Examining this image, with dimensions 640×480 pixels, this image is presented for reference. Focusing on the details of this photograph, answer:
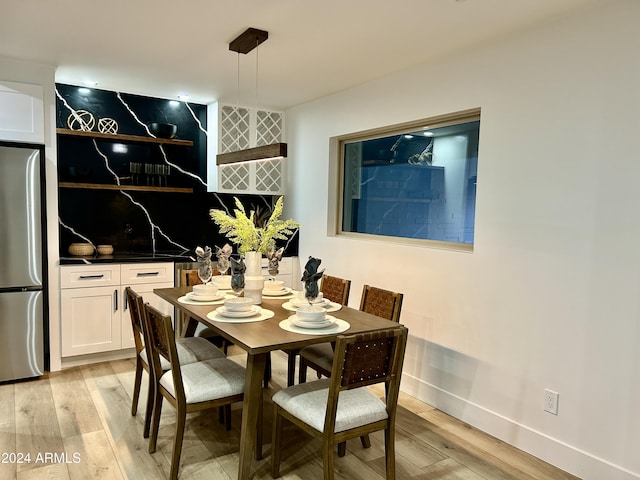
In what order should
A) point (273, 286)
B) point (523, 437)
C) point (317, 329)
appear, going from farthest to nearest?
point (273, 286), point (523, 437), point (317, 329)

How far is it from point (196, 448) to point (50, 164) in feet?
8.39

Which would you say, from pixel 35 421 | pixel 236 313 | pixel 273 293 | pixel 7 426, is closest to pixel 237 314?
pixel 236 313

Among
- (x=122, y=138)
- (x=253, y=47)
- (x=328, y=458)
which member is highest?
(x=253, y=47)

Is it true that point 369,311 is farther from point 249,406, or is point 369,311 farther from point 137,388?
point 137,388

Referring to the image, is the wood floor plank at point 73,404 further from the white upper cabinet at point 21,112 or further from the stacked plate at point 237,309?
the white upper cabinet at point 21,112

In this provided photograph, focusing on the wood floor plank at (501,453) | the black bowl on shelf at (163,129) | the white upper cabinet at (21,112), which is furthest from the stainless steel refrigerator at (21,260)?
the wood floor plank at (501,453)

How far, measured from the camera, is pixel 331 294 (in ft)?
11.7

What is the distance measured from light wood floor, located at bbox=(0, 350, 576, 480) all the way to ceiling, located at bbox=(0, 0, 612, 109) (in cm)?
A: 244

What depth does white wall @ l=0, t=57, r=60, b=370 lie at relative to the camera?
3654mm

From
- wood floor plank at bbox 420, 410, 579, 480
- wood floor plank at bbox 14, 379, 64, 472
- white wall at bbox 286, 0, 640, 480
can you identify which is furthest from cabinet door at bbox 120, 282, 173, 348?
wood floor plank at bbox 420, 410, 579, 480

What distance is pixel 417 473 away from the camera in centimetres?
255

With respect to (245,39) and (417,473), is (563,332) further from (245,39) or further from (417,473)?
(245,39)

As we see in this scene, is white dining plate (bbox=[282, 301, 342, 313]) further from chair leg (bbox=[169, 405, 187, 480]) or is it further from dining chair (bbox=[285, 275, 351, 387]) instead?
→ chair leg (bbox=[169, 405, 187, 480])

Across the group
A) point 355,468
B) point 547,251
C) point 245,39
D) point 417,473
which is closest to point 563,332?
point 547,251
